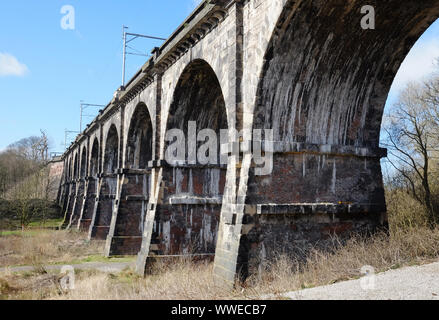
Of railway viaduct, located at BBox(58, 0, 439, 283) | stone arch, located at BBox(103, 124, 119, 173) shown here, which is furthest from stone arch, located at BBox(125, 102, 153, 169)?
railway viaduct, located at BBox(58, 0, 439, 283)

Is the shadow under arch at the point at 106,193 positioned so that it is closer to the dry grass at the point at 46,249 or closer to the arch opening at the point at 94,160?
the dry grass at the point at 46,249

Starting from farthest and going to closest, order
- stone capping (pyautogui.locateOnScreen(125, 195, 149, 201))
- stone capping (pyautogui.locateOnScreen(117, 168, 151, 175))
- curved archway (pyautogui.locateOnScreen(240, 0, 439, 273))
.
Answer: stone capping (pyautogui.locateOnScreen(117, 168, 151, 175)) → stone capping (pyautogui.locateOnScreen(125, 195, 149, 201)) → curved archway (pyautogui.locateOnScreen(240, 0, 439, 273))

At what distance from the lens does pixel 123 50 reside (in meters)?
21.2

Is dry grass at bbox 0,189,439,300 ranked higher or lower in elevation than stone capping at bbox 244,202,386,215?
lower

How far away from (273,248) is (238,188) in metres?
1.23

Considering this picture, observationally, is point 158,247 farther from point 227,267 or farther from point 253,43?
point 253,43

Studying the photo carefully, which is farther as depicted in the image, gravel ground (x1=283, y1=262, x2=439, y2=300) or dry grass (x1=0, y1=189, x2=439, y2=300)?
dry grass (x1=0, y1=189, x2=439, y2=300)

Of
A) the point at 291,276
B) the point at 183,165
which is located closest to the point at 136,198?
the point at 183,165

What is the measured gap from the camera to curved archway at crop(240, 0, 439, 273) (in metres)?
6.67

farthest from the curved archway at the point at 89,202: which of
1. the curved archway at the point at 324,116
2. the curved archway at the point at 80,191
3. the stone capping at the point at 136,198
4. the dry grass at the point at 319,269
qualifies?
the curved archway at the point at 324,116

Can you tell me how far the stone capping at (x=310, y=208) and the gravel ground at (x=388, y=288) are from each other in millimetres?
1673

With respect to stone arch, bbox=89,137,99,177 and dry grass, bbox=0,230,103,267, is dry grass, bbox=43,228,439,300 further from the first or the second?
stone arch, bbox=89,137,99,177

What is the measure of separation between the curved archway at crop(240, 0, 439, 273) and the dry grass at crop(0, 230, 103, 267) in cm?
961
